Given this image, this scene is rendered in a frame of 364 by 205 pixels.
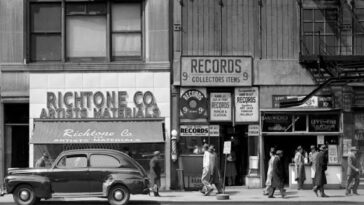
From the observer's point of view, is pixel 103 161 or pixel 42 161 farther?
pixel 42 161

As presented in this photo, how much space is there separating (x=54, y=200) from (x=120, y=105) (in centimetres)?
543

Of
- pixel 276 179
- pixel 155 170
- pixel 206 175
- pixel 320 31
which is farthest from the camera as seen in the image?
pixel 320 31

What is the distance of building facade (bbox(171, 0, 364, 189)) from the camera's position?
90.0ft

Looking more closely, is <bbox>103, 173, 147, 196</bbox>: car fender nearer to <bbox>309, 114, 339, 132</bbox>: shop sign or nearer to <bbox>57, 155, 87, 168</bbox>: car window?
<bbox>57, 155, 87, 168</bbox>: car window

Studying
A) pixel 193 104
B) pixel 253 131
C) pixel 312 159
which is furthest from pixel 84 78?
Answer: pixel 312 159

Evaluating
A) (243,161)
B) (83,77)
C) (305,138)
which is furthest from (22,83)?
(305,138)

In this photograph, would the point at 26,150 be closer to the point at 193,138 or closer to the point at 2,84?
the point at 2,84

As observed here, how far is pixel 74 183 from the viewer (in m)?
21.0

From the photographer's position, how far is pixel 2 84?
27.6 metres

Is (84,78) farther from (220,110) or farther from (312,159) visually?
(312,159)

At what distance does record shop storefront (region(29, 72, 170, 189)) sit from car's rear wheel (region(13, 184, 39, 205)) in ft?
19.2

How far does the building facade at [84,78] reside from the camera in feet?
89.0

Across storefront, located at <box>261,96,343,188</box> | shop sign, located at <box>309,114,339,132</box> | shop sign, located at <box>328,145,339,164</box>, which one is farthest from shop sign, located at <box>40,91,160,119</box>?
shop sign, located at <box>328,145,339,164</box>

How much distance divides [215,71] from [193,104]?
1586 mm
